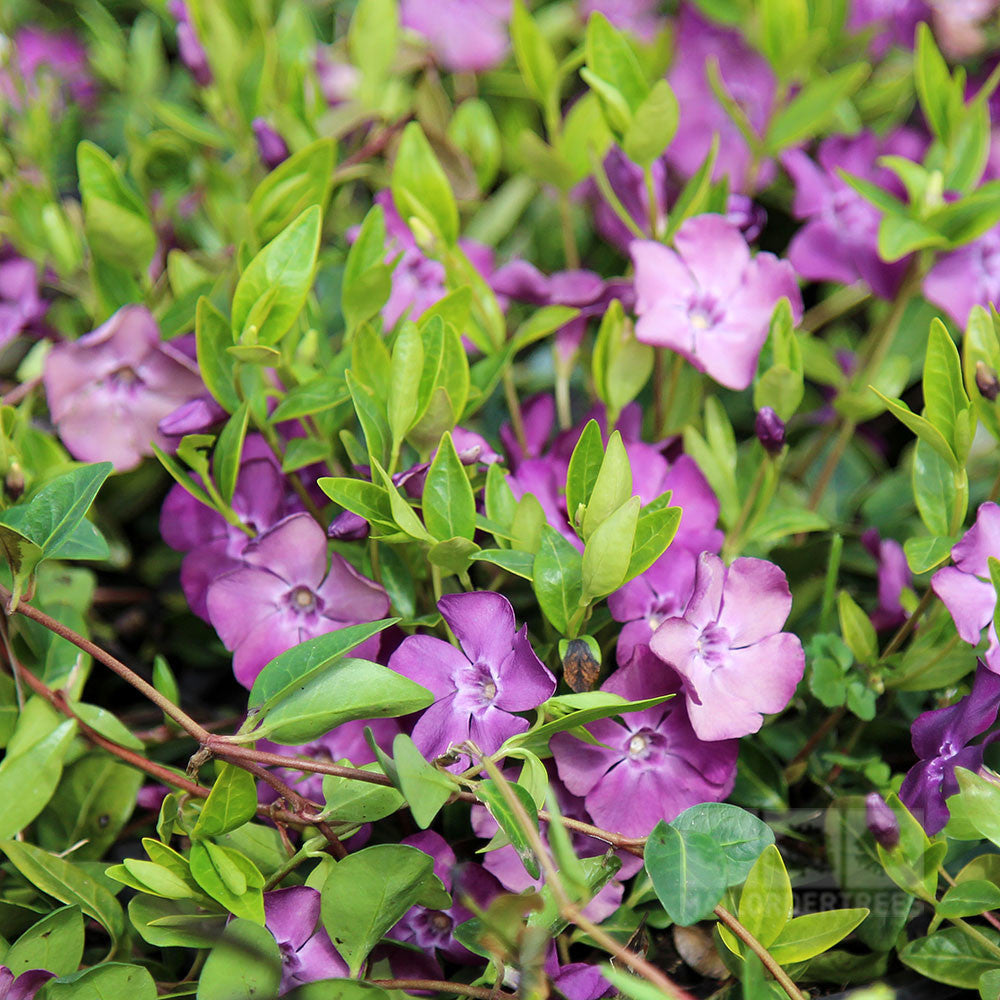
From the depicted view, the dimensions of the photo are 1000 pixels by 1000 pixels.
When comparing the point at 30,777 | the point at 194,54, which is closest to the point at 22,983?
the point at 30,777

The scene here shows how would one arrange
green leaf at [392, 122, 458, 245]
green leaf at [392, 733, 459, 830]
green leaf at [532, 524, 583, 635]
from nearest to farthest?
green leaf at [392, 733, 459, 830]
green leaf at [532, 524, 583, 635]
green leaf at [392, 122, 458, 245]

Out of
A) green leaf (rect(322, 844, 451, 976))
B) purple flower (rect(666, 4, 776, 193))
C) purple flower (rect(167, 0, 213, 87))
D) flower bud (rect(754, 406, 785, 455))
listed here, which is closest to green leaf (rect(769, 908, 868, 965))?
green leaf (rect(322, 844, 451, 976))

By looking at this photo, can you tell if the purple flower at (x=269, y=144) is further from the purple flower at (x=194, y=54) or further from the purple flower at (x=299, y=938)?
the purple flower at (x=299, y=938)

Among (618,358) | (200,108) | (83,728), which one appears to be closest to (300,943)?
(83,728)

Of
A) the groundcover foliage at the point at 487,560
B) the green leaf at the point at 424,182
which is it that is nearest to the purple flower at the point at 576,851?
the groundcover foliage at the point at 487,560

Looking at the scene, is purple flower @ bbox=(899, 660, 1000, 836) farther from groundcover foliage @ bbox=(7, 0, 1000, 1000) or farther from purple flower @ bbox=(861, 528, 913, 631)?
purple flower @ bbox=(861, 528, 913, 631)

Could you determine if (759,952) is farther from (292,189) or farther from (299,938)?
(292,189)
